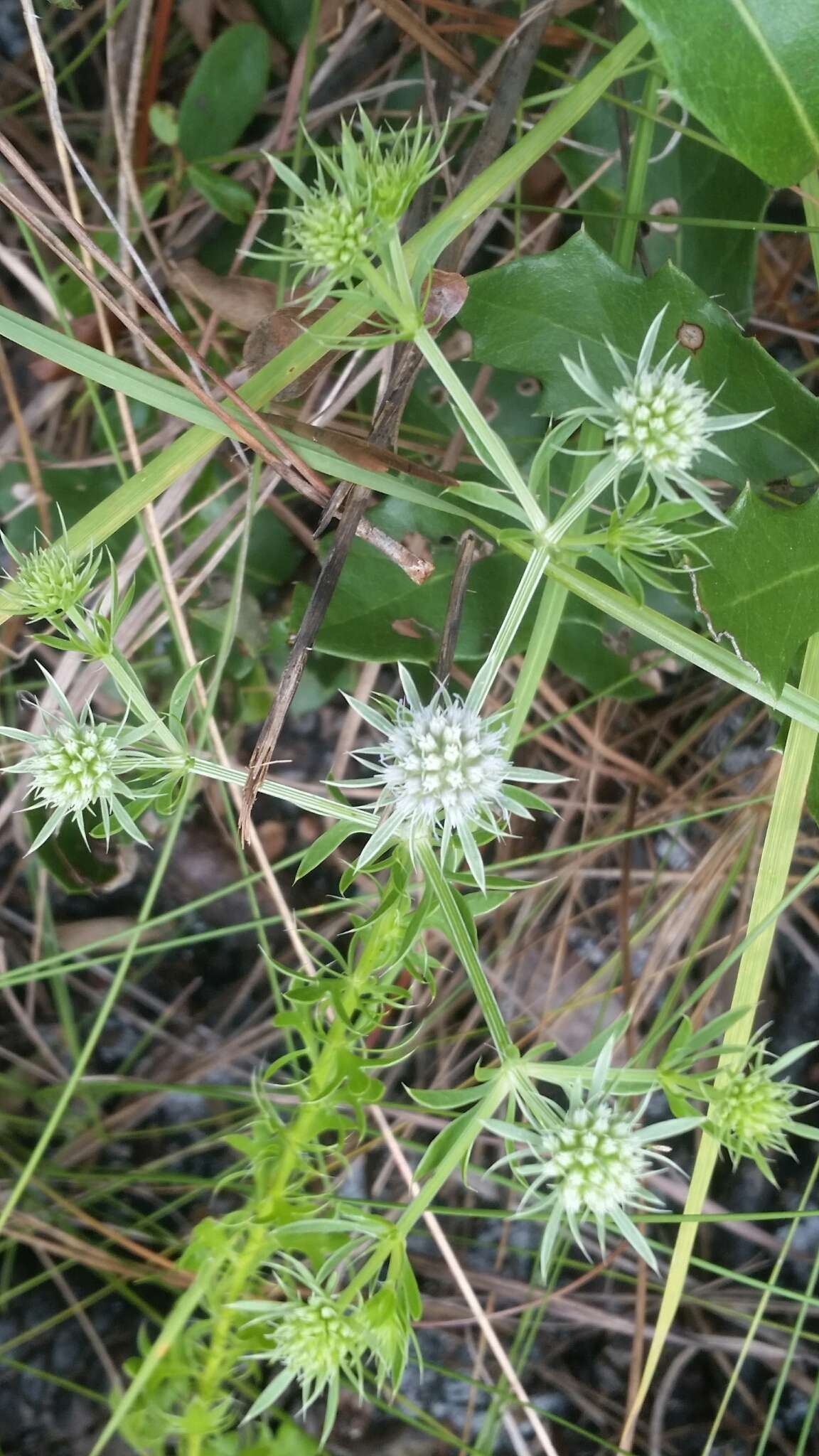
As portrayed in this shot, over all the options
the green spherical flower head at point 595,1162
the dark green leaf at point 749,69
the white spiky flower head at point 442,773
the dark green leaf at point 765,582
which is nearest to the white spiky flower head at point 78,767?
the white spiky flower head at point 442,773

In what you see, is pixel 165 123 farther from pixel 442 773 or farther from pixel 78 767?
pixel 442 773

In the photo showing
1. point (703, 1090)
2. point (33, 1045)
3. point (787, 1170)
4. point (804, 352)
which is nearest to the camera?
point (703, 1090)

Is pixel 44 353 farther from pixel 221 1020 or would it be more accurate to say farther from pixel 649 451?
pixel 221 1020

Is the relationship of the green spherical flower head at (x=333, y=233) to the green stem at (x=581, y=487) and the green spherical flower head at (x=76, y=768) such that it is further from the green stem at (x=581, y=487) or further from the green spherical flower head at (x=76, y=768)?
the green spherical flower head at (x=76, y=768)

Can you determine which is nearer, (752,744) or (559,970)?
(752,744)

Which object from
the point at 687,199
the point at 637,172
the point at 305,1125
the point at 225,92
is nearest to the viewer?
the point at 305,1125

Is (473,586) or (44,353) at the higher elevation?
(44,353)

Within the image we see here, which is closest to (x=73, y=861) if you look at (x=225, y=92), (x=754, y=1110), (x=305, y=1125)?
(x=305, y=1125)

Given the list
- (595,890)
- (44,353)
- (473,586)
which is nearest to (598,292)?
(473,586)
